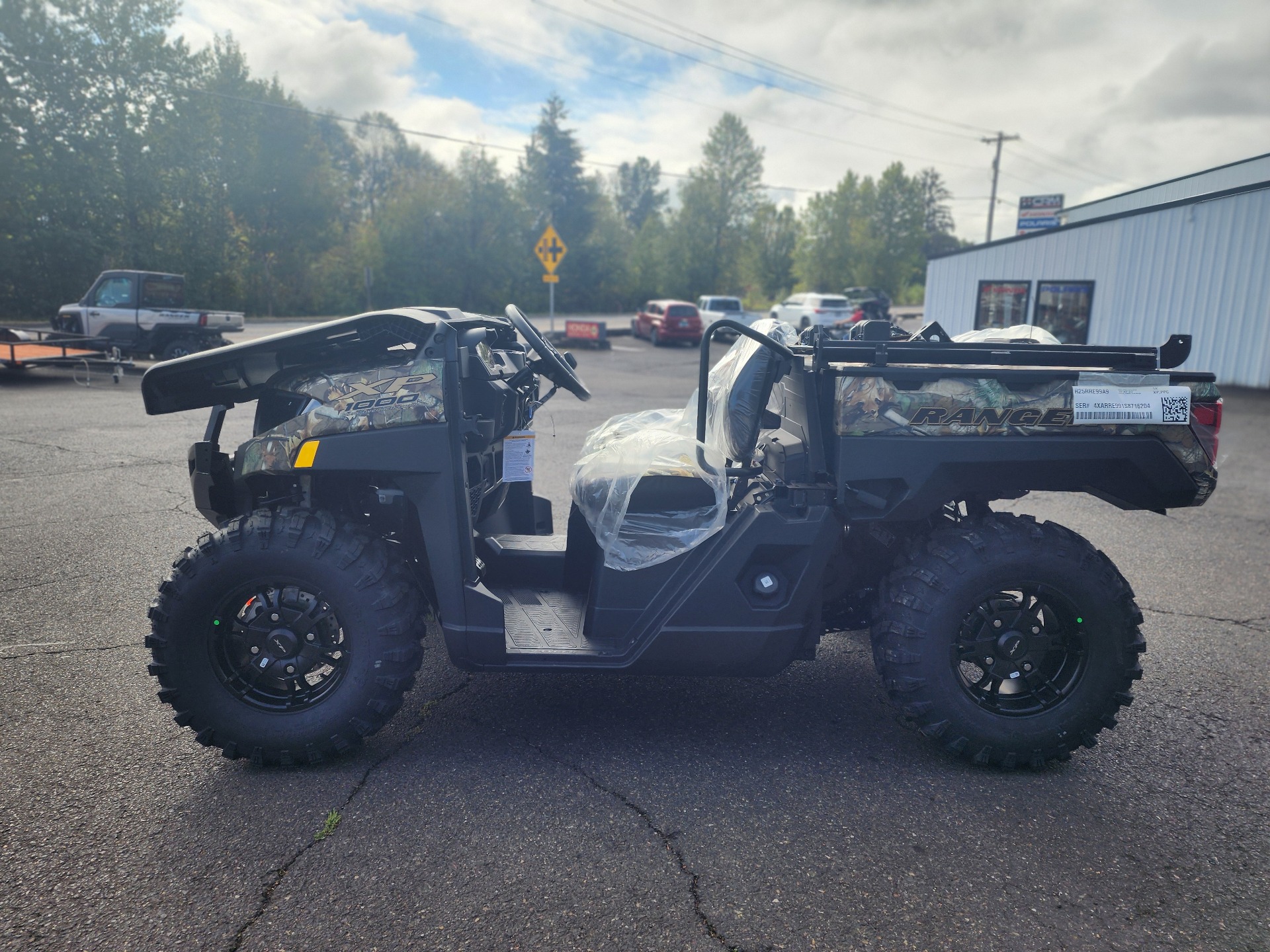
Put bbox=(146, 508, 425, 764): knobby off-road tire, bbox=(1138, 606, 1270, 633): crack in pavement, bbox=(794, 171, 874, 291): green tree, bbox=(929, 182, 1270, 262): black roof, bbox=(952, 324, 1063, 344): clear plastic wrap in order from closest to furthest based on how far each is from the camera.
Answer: bbox=(146, 508, 425, 764): knobby off-road tire, bbox=(952, 324, 1063, 344): clear plastic wrap, bbox=(1138, 606, 1270, 633): crack in pavement, bbox=(929, 182, 1270, 262): black roof, bbox=(794, 171, 874, 291): green tree

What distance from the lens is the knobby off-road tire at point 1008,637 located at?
2898 mm

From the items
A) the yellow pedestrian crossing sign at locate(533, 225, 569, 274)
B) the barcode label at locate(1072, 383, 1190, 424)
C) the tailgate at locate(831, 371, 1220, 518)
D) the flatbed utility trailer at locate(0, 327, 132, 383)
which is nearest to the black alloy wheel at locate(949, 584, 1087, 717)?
the tailgate at locate(831, 371, 1220, 518)

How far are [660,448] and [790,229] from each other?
64.5 metres

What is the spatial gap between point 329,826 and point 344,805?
0.11 m

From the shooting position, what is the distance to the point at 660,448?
3213 mm

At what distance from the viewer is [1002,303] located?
21969mm

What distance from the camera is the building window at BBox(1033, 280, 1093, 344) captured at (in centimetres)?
1927

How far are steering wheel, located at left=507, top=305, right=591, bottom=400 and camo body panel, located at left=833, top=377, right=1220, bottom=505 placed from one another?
1.05 meters

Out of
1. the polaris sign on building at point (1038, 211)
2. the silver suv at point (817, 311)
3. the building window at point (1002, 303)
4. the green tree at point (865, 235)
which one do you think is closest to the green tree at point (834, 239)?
the green tree at point (865, 235)

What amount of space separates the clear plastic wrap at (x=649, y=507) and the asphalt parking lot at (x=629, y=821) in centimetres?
76

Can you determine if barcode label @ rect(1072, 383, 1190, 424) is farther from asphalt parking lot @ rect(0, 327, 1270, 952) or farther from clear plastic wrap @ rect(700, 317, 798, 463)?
asphalt parking lot @ rect(0, 327, 1270, 952)

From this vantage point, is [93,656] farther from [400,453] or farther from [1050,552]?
[1050,552]

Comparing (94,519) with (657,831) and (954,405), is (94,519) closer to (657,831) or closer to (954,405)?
(657,831)

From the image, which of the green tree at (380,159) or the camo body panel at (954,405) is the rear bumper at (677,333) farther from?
the green tree at (380,159)
